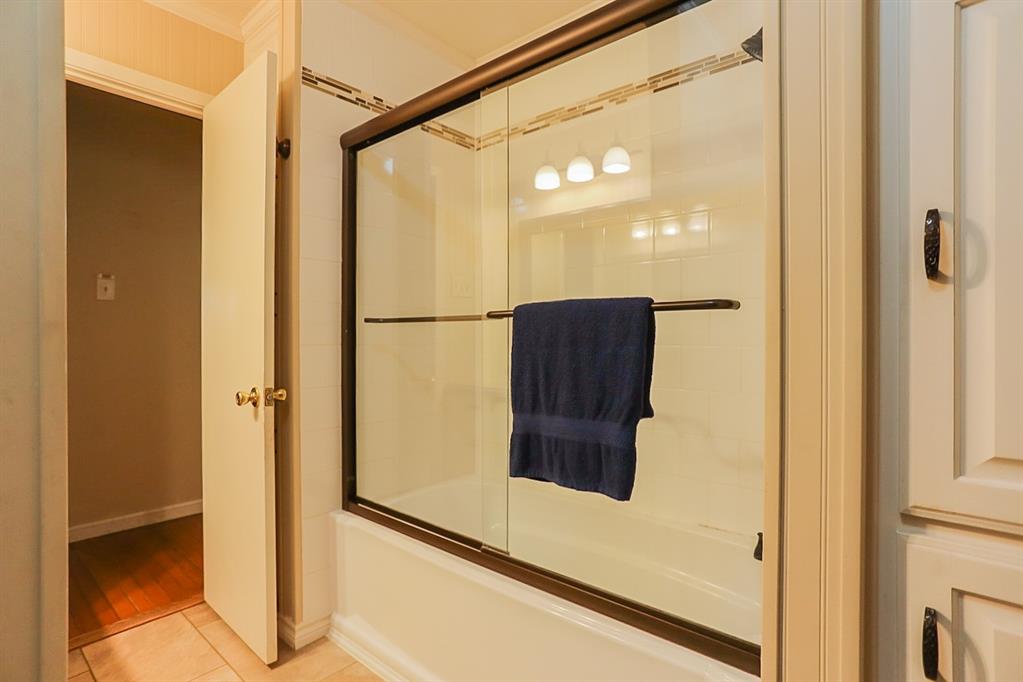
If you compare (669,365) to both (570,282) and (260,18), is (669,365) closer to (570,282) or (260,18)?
(570,282)

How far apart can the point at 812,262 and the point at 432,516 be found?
1585 mm

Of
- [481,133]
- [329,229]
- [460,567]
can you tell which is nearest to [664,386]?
[460,567]

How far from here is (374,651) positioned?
170cm

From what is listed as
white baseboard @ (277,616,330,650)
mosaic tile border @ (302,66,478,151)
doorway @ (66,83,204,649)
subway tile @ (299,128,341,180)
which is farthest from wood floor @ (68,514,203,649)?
mosaic tile border @ (302,66,478,151)

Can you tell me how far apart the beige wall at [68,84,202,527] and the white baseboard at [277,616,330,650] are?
5.28 feet

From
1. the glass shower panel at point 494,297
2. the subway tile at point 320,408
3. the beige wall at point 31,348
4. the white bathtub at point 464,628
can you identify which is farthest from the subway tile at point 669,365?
the beige wall at point 31,348

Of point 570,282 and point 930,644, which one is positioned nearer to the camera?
point 930,644

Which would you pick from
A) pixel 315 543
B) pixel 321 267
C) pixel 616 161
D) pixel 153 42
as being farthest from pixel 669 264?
pixel 153 42

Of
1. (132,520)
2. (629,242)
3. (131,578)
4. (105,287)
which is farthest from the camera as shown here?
(132,520)

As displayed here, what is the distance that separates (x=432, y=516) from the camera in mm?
1830

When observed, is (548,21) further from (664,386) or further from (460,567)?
(460,567)

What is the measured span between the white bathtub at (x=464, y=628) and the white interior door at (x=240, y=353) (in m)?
0.29

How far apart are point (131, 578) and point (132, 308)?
57.2 inches

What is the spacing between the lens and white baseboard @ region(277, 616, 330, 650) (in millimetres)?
1802
